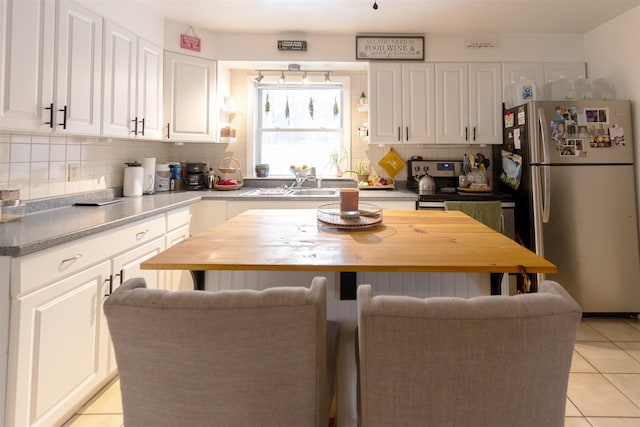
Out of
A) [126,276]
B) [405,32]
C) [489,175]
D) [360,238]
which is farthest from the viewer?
[489,175]

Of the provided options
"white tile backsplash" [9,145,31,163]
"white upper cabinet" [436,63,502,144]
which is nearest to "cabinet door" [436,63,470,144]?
"white upper cabinet" [436,63,502,144]

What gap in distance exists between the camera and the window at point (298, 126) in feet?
12.8

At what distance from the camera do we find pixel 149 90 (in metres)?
2.87

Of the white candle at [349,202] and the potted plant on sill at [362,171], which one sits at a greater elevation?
the potted plant on sill at [362,171]

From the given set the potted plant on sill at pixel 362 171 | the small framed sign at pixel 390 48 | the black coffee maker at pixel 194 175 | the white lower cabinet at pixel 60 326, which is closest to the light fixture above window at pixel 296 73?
the small framed sign at pixel 390 48

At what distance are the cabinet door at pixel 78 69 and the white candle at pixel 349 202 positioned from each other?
5.43 ft

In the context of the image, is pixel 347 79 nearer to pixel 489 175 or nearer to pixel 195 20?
pixel 195 20

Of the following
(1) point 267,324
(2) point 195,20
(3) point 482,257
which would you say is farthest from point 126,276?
(2) point 195,20

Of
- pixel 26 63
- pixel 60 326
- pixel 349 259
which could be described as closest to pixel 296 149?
pixel 26 63

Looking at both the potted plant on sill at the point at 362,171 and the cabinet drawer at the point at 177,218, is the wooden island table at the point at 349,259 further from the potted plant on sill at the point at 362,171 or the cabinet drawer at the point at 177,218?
the potted plant on sill at the point at 362,171

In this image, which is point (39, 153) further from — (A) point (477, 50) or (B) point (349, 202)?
(A) point (477, 50)

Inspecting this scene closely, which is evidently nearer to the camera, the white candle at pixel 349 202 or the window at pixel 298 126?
the white candle at pixel 349 202

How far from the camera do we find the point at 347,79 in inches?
149

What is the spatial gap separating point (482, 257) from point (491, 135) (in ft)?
8.70
